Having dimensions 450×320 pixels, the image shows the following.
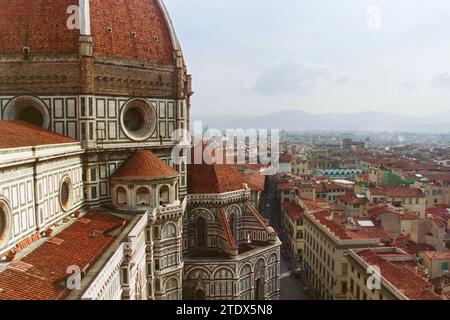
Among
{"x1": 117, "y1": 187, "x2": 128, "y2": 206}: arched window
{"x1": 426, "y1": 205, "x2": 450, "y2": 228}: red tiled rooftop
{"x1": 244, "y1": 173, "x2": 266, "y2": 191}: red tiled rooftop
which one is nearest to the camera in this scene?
{"x1": 117, "y1": 187, "x2": 128, "y2": 206}: arched window

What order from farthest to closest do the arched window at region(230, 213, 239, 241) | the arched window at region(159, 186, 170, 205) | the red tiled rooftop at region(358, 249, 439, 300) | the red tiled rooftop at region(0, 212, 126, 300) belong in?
the arched window at region(230, 213, 239, 241) → the arched window at region(159, 186, 170, 205) → the red tiled rooftop at region(358, 249, 439, 300) → the red tiled rooftop at region(0, 212, 126, 300)

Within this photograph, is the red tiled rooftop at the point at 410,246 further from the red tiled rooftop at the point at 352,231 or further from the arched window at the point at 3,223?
the arched window at the point at 3,223

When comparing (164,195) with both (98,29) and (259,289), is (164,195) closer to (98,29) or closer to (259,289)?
(98,29)

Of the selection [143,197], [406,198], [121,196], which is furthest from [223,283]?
[406,198]

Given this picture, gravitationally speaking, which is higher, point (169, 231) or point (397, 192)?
point (169, 231)

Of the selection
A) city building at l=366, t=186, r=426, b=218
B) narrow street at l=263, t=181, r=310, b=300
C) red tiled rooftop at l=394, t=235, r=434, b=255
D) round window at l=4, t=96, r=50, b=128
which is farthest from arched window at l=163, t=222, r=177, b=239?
city building at l=366, t=186, r=426, b=218

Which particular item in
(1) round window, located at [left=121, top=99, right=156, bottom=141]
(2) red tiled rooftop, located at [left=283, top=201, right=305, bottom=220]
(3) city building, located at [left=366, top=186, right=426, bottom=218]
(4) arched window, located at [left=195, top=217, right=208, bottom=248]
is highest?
(1) round window, located at [left=121, top=99, right=156, bottom=141]

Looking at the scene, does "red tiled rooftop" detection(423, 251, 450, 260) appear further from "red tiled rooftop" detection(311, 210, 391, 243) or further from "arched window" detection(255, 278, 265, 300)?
"arched window" detection(255, 278, 265, 300)
